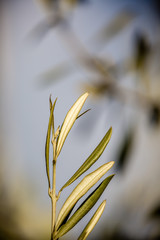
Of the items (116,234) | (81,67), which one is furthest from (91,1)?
(116,234)

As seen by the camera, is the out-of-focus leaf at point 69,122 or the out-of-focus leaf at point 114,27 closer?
the out-of-focus leaf at point 69,122

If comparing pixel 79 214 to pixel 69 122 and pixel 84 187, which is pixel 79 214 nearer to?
pixel 84 187

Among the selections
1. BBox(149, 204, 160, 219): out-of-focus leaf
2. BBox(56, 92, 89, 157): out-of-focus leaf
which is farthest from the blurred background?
BBox(56, 92, 89, 157): out-of-focus leaf

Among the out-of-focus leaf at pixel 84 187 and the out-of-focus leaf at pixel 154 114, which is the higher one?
the out-of-focus leaf at pixel 154 114

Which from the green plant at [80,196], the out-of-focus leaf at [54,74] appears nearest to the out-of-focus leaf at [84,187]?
the green plant at [80,196]

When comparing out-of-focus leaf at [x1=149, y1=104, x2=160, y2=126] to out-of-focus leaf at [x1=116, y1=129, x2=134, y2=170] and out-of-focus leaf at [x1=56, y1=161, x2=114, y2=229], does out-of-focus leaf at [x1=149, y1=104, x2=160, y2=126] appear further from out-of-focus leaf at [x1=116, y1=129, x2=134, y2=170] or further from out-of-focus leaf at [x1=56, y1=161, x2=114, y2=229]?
out-of-focus leaf at [x1=56, y1=161, x2=114, y2=229]

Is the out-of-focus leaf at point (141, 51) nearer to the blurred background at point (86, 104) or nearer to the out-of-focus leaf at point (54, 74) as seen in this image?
the blurred background at point (86, 104)

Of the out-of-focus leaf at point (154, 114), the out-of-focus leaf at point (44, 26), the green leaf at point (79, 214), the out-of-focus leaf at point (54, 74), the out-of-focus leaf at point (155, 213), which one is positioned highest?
the out-of-focus leaf at point (44, 26)

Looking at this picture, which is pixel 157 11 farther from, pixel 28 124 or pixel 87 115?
pixel 28 124
